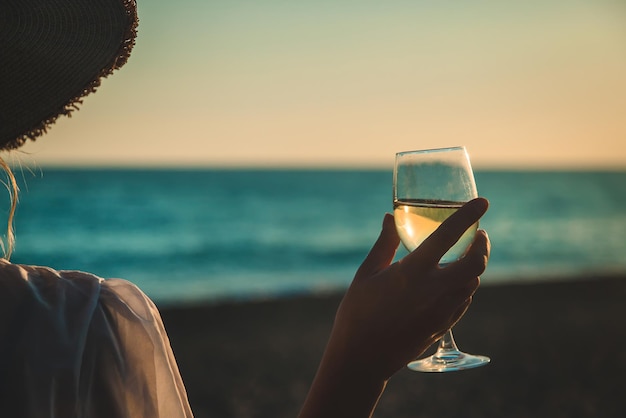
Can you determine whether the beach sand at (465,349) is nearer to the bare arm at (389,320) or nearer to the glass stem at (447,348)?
the glass stem at (447,348)

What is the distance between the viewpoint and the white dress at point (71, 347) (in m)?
1.21

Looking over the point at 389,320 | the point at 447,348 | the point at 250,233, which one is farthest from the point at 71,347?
the point at 250,233

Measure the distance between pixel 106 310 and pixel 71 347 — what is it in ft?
0.33

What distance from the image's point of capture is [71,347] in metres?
1.22

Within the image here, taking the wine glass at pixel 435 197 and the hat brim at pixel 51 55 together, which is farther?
the wine glass at pixel 435 197

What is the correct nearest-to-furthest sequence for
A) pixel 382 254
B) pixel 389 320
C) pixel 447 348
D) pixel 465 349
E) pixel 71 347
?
pixel 71 347
pixel 389 320
pixel 382 254
pixel 447 348
pixel 465 349

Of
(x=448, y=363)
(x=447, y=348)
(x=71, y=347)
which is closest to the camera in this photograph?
(x=71, y=347)

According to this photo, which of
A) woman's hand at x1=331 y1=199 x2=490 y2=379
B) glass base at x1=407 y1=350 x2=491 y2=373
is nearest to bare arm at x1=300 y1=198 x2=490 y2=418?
woman's hand at x1=331 y1=199 x2=490 y2=379

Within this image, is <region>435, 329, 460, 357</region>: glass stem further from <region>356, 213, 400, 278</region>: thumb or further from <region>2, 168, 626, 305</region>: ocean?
<region>2, 168, 626, 305</region>: ocean

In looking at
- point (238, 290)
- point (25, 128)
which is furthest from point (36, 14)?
point (238, 290)

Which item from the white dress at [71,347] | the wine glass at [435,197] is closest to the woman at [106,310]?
the white dress at [71,347]

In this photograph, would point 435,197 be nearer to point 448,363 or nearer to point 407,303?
point 448,363

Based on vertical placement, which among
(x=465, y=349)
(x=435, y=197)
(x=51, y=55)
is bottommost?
(x=465, y=349)

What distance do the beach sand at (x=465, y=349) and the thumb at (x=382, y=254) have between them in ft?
20.0
